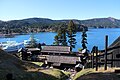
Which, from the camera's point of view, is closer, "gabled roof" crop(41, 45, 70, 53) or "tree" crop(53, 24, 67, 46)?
"gabled roof" crop(41, 45, 70, 53)

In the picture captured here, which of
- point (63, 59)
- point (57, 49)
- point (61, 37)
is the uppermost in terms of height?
point (61, 37)

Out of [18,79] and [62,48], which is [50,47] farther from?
[18,79]

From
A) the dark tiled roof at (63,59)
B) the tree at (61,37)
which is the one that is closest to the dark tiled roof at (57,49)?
the dark tiled roof at (63,59)

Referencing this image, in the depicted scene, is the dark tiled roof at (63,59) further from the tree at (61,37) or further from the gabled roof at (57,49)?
the tree at (61,37)

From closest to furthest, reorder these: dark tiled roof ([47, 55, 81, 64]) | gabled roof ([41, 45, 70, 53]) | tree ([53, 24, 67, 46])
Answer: dark tiled roof ([47, 55, 81, 64]), gabled roof ([41, 45, 70, 53]), tree ([53, 24, 67, 46])

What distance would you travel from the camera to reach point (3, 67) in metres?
29.3

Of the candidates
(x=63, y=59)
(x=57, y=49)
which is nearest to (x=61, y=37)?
(x=57, y=49)

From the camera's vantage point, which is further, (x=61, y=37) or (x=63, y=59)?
(x=61, y=37)

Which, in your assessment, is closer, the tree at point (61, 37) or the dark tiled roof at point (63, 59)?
the dark tiled roof at point (63, 59)

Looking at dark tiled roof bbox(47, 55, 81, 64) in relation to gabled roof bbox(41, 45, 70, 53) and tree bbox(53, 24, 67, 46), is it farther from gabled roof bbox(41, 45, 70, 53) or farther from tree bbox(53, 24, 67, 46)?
tree bbox(53, 24, 67, 46)

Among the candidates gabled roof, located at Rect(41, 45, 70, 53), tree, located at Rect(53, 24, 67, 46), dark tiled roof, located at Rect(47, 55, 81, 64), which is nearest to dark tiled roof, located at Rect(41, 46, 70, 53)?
gabled roof, located at Rect(41, 45, 70, 53)

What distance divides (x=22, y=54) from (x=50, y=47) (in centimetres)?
1348

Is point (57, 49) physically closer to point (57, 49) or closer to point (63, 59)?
point (57, 49)

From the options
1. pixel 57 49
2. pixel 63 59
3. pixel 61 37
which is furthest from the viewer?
pixel 61 37
